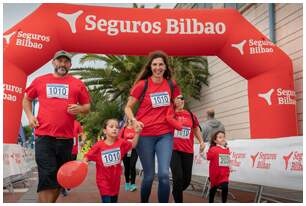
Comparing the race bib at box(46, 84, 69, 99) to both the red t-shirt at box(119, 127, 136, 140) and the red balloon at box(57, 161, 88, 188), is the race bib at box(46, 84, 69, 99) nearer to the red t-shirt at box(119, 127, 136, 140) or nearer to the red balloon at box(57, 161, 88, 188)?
the red balloon at box(57, 161, 88, 188)

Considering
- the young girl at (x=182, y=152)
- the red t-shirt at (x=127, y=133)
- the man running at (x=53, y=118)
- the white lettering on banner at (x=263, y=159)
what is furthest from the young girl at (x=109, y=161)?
the red t-shirt at (x=127, y=133)

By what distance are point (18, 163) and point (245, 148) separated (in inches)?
174

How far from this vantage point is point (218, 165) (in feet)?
19.9

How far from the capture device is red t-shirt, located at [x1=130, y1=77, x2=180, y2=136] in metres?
4.78

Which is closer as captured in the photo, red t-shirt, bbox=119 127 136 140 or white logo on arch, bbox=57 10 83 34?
red t-shirt, bbox=119 127 136 140

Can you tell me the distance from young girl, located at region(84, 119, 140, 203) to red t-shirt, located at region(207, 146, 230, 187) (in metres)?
1.66

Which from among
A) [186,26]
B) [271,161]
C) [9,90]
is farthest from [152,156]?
[186,26]

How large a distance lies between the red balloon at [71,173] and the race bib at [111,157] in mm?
231

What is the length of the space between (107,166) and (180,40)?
4.98 meters

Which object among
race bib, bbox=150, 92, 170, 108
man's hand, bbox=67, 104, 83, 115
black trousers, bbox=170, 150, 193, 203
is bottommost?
black trousers, bbox=170, 150, 193, 203

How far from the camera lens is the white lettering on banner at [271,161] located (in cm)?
535

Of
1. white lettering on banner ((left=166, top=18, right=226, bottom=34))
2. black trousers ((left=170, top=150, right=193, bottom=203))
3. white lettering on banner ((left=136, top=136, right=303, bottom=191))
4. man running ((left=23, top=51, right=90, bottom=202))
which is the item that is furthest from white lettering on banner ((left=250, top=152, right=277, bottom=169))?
white lettering on banner ((left=166, top=18, right=226, bottom=34))

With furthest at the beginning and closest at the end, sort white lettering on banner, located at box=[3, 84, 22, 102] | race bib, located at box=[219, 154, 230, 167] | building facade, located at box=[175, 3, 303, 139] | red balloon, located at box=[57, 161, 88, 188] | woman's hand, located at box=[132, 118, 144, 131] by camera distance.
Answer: building facade, located at box=[175, 3, 303, 139] → white lettering on banner, located at box=[3, 84, 22, 102] → race bib, located at box=[219, 154, 230, 167] → woman's hand, located at box=[132, 118, 144, 131] → red balloon, located at box=[57, 161, 88, 188]

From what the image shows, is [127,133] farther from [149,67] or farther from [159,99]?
[159,99]
